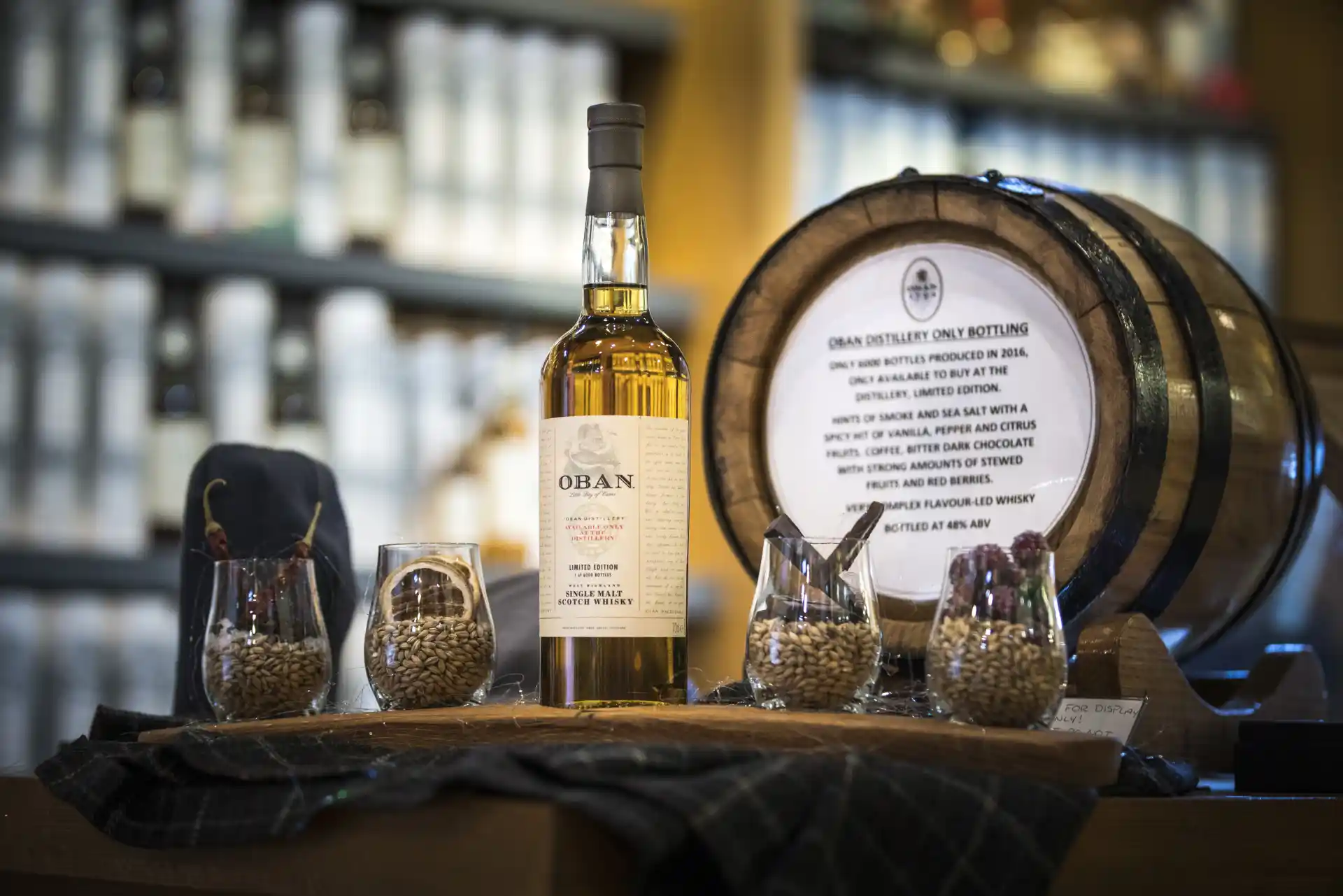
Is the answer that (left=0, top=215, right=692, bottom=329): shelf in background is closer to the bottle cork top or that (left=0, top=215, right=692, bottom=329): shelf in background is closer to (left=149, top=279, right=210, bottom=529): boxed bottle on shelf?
(left=149, top=279, right=210, bottom=529): boxed bottle on shelf

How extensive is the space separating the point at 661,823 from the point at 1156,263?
1.85 ft

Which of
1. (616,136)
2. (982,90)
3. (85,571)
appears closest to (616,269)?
(616,136)

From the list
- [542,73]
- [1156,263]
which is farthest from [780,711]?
[542,73]

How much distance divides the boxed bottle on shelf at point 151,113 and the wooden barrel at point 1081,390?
65.6 inches

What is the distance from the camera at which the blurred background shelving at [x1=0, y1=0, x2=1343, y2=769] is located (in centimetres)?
244

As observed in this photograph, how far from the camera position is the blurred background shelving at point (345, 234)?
2.44 meters

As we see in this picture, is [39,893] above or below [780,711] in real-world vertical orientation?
below

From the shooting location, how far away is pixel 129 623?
8.18 feet

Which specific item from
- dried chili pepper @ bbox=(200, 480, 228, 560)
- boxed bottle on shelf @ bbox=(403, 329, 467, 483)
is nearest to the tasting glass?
dried chili pepper @ bbox=(200, 480, 228, 560)

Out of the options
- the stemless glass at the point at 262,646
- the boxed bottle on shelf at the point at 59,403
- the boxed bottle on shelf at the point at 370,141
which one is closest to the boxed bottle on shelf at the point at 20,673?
the boxed bottle on shelf at the point at 59,403

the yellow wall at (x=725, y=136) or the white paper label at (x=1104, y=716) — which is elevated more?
the yellow wall at (x=725, y=136)

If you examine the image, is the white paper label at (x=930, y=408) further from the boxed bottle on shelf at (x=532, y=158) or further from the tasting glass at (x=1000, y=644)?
the boxed bottle on shelf at (x=532, y=158)

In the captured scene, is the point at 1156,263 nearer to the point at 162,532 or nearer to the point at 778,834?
the point at 778,834

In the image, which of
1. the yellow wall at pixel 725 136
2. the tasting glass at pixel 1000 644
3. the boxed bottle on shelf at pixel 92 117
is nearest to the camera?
the tasting glass at pixel 1000 644
